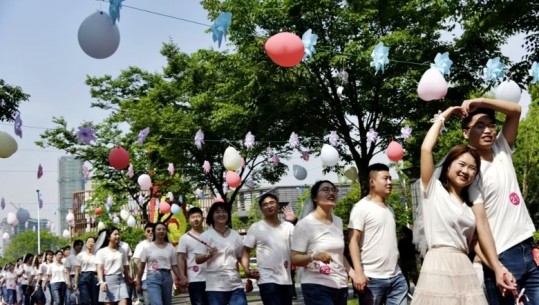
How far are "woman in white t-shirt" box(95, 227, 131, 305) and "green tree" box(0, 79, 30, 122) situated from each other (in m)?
7.68

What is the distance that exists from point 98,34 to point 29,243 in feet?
358

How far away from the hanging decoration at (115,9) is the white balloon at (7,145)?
6587 millimetres

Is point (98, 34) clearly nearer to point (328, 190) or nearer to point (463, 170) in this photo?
point (328, 190)

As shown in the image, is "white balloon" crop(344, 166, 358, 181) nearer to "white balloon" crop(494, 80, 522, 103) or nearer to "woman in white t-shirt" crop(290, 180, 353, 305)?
"white balloon" crop(494, 80, 522, 103)

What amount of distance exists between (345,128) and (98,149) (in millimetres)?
13462

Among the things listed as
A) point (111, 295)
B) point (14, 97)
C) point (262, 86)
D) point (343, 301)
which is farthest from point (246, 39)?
point (343, 301)

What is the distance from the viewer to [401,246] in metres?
9.52

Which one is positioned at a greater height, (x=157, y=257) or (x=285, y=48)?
(x=285, y=48)

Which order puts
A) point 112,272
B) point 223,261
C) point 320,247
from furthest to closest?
point 112,272, point 223,261, point 320,247

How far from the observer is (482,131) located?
4.30 m

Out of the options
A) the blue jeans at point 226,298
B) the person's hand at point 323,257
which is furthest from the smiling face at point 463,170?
the blue jeans at point 226,298

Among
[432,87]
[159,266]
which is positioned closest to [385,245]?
[432,87]

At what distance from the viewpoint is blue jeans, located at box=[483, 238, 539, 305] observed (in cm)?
406

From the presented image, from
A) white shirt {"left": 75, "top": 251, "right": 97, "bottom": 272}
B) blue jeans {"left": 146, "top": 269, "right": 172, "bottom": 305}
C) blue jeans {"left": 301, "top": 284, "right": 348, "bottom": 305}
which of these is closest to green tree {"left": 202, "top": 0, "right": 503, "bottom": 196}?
white shirt {"left": 75, "top": 251, "right": 97, "bottom": 272}
